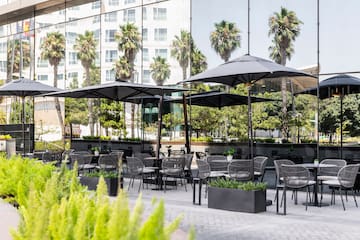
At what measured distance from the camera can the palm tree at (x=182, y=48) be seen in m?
15.4

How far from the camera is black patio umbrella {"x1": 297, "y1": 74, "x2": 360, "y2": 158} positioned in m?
11.2

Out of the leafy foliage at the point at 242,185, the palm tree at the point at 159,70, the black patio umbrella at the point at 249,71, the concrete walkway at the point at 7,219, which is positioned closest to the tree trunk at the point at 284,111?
the black patio umbrella at the point at 249,71

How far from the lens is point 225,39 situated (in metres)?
13.9

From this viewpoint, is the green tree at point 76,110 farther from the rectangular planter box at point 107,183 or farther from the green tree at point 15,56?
the rectangular planter box at point 107,183

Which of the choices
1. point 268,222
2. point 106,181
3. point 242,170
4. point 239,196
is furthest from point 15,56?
point 268,222

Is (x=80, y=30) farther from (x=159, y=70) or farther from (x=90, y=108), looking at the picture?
(x=159, y=70)

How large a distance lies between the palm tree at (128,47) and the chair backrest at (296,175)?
9.88 m

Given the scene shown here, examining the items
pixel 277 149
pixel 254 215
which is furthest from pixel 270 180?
pixel 254 215

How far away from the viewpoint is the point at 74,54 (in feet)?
64.8

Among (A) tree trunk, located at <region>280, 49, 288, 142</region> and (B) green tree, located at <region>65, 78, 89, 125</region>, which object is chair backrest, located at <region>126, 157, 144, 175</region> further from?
(B) green tree, located at <region>65, 78, 89, 125</region>

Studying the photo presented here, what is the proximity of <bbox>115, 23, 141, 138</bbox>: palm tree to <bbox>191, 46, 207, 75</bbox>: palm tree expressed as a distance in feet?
10.2

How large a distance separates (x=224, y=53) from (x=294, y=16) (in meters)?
2.55

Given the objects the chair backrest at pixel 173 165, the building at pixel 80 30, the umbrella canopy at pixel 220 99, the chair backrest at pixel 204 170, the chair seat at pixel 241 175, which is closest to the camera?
the chair seat at pixel 241 175

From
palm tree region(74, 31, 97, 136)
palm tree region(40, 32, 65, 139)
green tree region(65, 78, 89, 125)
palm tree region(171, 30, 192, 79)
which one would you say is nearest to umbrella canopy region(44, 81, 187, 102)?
palm tree region(171, 30, 192, 79)
